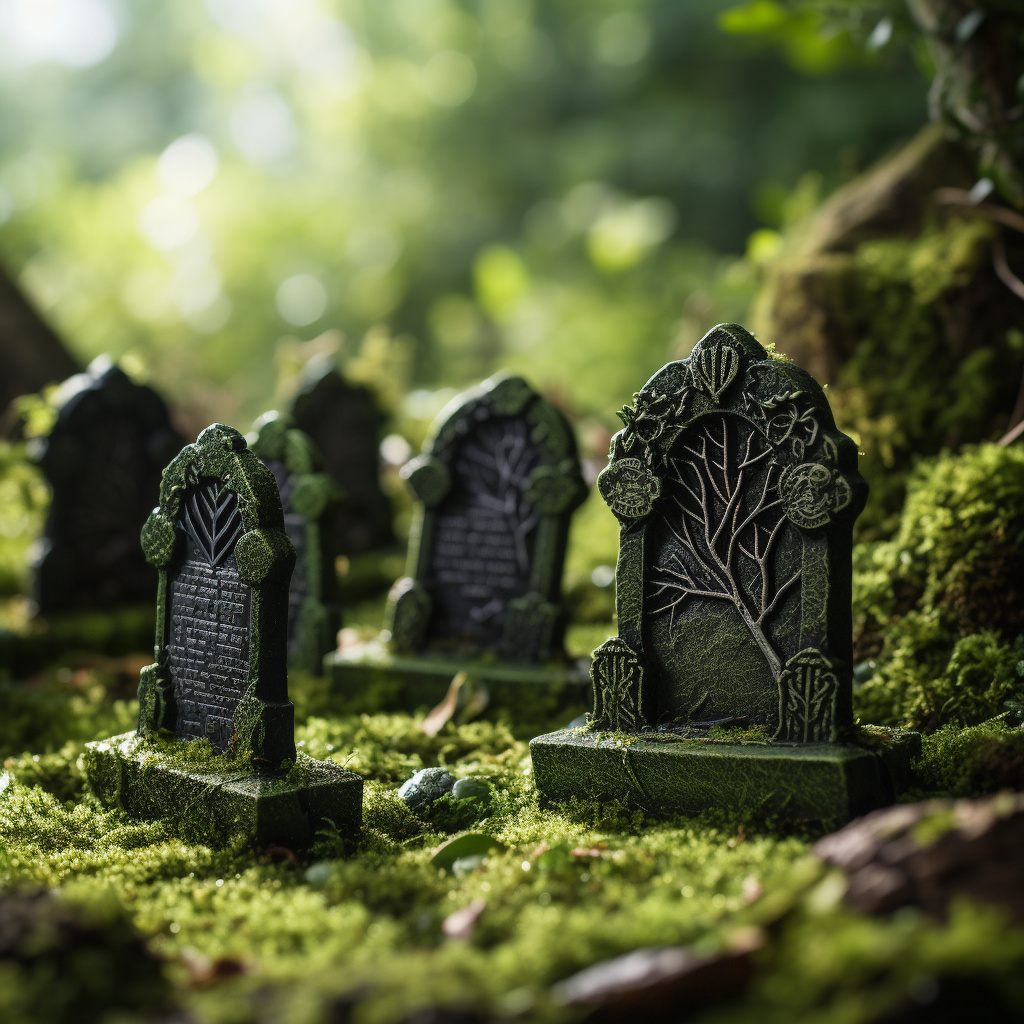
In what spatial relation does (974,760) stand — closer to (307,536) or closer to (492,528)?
(492,528)

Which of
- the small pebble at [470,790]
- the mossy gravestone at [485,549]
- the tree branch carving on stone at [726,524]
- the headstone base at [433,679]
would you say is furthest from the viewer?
the mossy gravestone at [485,549]

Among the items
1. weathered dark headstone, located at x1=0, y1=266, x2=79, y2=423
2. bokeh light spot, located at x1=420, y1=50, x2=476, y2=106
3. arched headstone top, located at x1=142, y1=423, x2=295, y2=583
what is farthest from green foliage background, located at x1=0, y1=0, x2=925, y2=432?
arched headstone top, located at x1=142, y1=423, x2=295, y2=583

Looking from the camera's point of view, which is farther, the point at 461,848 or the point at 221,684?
the point at 221,684

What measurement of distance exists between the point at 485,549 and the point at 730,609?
88.8 inches

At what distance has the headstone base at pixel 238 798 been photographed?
3.26m

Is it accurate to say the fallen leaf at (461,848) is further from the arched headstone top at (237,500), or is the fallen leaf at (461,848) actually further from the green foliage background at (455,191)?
the green foliage background at (455,191)

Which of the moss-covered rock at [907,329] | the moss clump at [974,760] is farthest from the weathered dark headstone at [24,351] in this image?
the moss clump at [974,760]

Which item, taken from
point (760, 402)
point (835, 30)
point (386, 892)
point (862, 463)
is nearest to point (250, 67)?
point (835, 30)

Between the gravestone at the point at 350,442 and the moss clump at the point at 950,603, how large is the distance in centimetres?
472

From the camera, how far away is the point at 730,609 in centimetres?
368

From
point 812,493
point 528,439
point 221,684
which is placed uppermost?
point 528,439

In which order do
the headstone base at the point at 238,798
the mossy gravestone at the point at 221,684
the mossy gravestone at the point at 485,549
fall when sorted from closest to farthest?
the headstone base at the point at 238,798 < the mossy gravestone at the point at 221,684 < the mossy gravestone at the point at 485,549

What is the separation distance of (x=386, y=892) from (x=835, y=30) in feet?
19.9

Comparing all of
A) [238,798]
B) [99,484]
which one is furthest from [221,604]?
[99,484]
